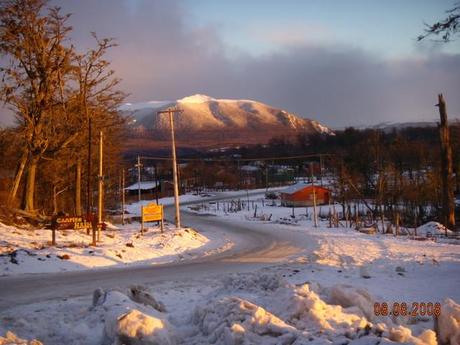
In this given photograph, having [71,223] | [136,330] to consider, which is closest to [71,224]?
[71,223]

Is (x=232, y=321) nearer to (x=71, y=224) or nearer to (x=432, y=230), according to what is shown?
(x=71, y=224)

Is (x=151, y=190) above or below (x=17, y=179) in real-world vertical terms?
below

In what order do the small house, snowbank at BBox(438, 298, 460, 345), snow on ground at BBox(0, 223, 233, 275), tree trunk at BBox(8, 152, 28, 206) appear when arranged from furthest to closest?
the small house, tree trunk at BBox(8, 152, 28, 206), snow on ground at BBox(0, 223, 233, 275), snowbank at BBox(438, 298, 460, 345)

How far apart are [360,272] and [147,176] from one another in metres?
134

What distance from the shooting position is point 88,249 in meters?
20.5

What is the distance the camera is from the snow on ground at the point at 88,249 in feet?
57.4

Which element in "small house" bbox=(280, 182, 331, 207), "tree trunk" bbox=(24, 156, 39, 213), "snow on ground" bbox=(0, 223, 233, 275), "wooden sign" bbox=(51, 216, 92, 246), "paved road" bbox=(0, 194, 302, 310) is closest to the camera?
"paved road" bbox=(0, 194, 302, 310)

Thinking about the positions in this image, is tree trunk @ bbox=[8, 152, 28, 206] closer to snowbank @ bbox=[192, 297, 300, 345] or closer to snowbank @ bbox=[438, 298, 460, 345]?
snowbank @ bbox=[192, 297, 300, 345]

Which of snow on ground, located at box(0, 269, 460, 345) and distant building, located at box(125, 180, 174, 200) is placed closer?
snow on ground, located at box(0, 269, 460, 345)

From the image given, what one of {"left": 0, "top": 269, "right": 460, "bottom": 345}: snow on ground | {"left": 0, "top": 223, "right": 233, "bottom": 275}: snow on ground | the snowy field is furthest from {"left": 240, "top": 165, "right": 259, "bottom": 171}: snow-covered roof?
{"left": 0, "top": 269, "right": 460, "bottom": 345}: snow on ground

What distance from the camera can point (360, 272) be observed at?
1555 cm

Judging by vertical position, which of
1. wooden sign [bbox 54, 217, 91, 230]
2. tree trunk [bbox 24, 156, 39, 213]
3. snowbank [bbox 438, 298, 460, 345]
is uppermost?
tree trunk [bbox 24, 156, 39, 213]

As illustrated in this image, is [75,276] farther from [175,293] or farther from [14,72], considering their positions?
[14,72]

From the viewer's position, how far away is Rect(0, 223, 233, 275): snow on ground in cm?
1750
